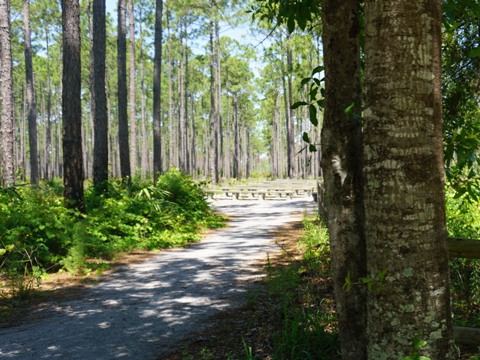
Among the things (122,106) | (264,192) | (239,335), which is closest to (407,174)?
(239,335)

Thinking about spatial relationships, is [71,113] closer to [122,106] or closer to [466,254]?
[122,106]

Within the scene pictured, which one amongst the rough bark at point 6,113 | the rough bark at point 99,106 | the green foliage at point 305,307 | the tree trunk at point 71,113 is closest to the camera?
the green foliage at point 305,307

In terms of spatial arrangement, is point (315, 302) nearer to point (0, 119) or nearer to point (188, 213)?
point (188, 213)

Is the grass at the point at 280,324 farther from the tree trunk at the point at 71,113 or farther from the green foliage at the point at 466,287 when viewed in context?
the tree trunk at the point at 71,113

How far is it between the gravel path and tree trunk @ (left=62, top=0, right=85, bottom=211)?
9.80 feet

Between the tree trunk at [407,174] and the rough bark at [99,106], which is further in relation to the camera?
the rough bark at [99,106]

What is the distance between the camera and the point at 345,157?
283 centimetres

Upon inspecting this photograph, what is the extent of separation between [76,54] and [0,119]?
415 centimetres

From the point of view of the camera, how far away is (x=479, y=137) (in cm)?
312

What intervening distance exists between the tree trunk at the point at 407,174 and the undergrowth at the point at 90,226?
20.5 feet

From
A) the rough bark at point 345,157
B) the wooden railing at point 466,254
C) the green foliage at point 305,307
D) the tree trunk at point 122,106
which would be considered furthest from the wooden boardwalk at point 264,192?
the rough bark at point 345,157

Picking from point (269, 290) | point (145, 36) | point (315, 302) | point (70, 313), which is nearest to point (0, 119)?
point (70, 313)

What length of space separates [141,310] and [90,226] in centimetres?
473

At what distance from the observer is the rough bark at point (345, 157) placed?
2.79 m
